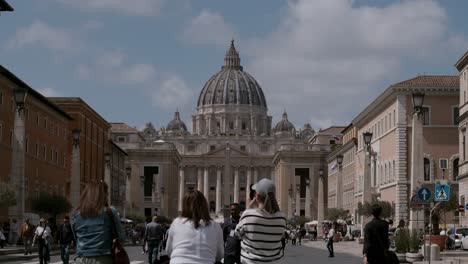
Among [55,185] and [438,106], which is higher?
[438,106]

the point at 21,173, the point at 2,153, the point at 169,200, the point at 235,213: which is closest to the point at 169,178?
the point at 169,200

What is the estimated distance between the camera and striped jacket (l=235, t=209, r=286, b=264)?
1059 cm

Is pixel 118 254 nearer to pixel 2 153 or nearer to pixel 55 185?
pixel 2 153

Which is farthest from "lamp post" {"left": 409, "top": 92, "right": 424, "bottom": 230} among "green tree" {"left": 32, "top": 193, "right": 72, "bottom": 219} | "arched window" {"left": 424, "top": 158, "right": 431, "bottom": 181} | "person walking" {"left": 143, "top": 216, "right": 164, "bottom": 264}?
"arched window" {"left": 424, "top": 158, "right": 431, "bottom": 181}

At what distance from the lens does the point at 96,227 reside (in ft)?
32.8

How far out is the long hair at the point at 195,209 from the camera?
976 centimetres

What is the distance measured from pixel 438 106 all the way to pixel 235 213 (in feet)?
206

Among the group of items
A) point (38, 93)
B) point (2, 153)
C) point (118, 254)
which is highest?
point (38, 93)

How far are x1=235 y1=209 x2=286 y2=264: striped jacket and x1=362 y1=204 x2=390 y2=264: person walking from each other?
4.52 m

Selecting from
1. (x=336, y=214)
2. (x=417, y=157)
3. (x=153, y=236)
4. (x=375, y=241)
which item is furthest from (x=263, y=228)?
(x=336, y=214)

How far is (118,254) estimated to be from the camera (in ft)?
31.8

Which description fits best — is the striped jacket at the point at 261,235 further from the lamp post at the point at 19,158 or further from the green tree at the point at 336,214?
the green tree at the point at 336,214

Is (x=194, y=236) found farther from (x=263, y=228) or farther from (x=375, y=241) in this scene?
(x=375, y=241)

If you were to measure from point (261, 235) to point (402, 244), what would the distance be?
23198 millimetres
